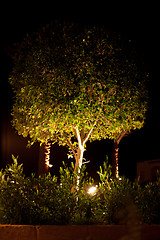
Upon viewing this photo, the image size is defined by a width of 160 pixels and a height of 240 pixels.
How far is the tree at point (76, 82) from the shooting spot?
8.98m

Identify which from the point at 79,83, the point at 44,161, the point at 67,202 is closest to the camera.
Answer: the point at 67,202

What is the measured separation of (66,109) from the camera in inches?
348

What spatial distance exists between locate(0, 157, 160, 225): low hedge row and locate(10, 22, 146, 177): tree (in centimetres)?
217

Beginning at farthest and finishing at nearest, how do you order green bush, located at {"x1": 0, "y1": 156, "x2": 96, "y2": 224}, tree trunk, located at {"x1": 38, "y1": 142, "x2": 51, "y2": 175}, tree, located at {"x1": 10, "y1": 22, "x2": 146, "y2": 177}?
1. tree trunk, located at {"x1": 38, "y1": 142, "x2": 51, "y2": 175}
2. tree, located at {"x1": 10, "y1": 22, "x2": 146, "y2": 177}
3. green bush, located at {"x1": 0, "y1": 156, "x2": 96, "y2": 224}

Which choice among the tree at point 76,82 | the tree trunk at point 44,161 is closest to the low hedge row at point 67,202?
the tree at point 76,82

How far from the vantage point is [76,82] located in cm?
909

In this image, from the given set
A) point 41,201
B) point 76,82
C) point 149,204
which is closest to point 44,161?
point 76,82

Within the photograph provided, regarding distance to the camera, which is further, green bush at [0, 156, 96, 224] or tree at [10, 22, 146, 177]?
tree at [10, 22, 146, 177]

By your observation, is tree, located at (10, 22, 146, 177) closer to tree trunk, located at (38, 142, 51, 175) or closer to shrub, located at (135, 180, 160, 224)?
shrub, located at (135, 180, 160, 224)

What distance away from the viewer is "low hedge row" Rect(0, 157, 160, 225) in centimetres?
670

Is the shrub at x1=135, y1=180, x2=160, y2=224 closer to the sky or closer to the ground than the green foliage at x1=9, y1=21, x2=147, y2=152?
closer to the ground

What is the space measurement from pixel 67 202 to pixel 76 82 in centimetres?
353

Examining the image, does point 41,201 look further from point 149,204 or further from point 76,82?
point 76,82

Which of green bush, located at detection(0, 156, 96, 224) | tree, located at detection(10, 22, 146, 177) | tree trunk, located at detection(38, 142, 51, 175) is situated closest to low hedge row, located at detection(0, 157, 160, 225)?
→ green bush, located at detection(0, 156, 96, 224)
